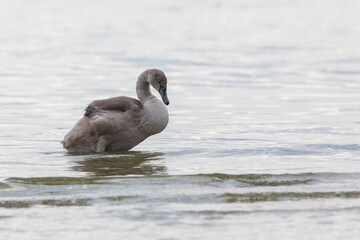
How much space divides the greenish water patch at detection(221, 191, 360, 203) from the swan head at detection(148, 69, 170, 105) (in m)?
3.49

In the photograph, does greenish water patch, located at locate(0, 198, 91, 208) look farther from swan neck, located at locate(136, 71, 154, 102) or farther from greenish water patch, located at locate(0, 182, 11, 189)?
swan neck, located at locate(136, 71, 154, 102)

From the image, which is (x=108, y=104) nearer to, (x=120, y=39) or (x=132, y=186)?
(x=132, y=186)

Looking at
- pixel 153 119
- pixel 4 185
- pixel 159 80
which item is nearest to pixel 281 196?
pixel 4 185

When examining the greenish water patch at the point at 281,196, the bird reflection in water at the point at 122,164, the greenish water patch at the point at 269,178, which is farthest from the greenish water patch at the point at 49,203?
the greenish water patch at the point at 269,178

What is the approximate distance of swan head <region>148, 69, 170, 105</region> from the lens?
11.5 m

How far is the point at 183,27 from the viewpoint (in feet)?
90.8

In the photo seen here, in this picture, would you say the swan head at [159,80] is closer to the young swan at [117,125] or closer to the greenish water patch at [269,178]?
the young swan at [117,125]

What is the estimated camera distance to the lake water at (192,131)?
7359 millimetres

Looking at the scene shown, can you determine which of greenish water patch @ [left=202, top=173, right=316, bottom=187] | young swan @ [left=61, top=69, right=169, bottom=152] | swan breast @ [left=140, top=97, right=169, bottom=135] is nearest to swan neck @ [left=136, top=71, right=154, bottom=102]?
young swan @ [left=61, top=69, right=169, bottom=152]

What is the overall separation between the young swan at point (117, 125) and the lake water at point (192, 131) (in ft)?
1.12

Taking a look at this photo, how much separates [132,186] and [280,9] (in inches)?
1014

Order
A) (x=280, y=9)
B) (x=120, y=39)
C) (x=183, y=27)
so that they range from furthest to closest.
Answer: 1. (x=280, y=9)
2. (x=183, y=27)
3. (x=120, y=39)

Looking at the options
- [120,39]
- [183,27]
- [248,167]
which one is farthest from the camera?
[183,27]

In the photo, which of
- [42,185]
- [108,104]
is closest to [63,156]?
[108,104]
